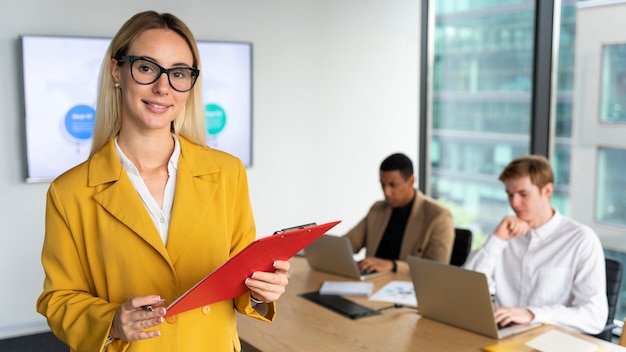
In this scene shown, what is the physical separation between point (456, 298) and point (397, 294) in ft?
1.94

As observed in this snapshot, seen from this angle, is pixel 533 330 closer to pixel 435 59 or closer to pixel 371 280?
pixel 371 280

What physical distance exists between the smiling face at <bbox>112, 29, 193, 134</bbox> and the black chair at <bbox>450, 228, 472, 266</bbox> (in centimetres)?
262

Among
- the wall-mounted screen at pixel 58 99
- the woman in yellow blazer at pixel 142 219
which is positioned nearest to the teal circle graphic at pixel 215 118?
the wall-mounted screen at pixel 58 99

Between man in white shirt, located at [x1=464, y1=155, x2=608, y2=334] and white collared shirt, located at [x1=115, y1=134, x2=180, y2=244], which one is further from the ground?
white collared shirt, located at [x1=115, y1=134, x2=180, y2=244]

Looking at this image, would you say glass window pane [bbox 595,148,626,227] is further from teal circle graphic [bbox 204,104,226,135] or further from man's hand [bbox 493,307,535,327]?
teal circle graphic [bbox 204,104,226,135]

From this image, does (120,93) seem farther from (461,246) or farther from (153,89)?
(461,246)

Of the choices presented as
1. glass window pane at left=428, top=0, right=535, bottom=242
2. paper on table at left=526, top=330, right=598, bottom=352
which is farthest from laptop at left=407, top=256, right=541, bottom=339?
glass window pane at left=428, top=0, right=535, bottom=242

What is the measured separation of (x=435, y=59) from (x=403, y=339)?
4013mm

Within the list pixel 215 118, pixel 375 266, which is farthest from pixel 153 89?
pixel 215 118

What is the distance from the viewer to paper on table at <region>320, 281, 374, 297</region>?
10.5ft

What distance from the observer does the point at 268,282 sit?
166 centimetres

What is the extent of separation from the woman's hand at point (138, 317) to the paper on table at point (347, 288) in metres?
1.75

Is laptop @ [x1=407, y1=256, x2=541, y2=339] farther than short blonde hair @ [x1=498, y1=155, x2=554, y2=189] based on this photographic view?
No

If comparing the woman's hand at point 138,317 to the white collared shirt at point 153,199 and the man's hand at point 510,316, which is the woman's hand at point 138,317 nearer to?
the white collared shirt at point 153,199
